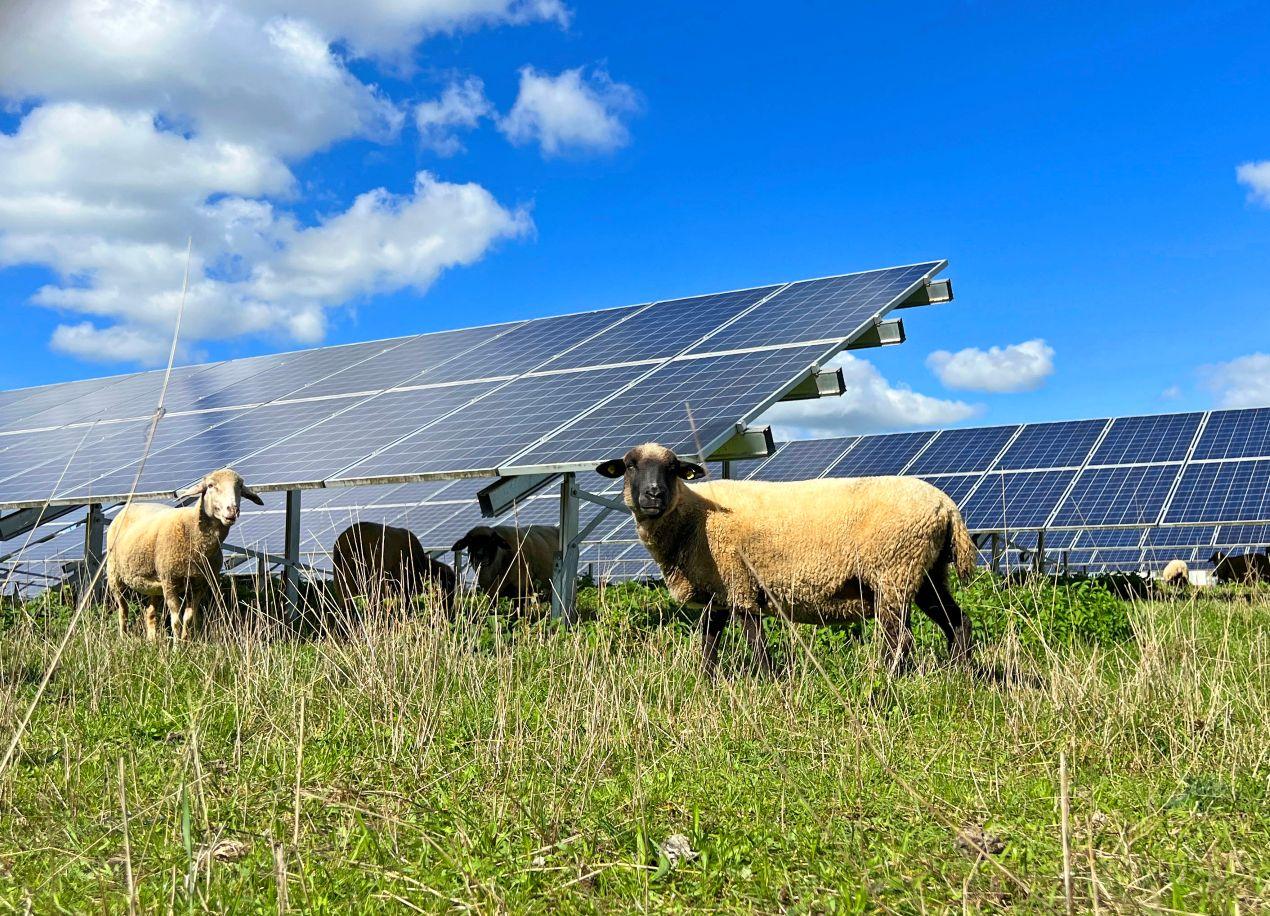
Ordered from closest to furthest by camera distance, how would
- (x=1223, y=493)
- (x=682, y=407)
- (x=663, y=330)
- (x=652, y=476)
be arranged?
(x=652, y=476) < (x=682, y=407) < (x=663, y=330) < (x=1223, y=493)

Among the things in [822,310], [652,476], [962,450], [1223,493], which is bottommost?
[1223,493]

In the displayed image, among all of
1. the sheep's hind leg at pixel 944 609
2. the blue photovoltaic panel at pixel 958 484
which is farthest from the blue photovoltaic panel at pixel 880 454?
the sheep's hind leg at pixel 944 609

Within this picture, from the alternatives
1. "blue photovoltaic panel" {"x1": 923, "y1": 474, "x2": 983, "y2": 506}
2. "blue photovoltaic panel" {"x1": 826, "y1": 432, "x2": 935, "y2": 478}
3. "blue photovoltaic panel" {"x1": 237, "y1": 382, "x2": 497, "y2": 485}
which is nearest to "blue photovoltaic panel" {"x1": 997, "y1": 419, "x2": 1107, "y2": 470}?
"blue photovoltaic panel" {"x1": 923, "y1": 474, "x2": 983, "y2": 506}

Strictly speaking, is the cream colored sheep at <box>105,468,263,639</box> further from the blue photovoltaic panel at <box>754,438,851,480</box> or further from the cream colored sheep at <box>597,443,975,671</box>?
the blue photovoltaic panel at <box>754,438,851,480</box>

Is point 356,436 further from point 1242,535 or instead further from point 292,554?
point 1242,535

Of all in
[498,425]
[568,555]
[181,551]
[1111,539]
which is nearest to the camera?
[568,555]

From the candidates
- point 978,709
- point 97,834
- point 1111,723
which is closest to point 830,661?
point 978,709

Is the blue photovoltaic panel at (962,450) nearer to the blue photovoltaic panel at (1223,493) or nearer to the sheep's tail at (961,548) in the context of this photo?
the blue photovoltaic panel at (1223,493)

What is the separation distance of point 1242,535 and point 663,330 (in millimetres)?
17498

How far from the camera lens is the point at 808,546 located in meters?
8.29

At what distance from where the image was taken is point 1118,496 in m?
22.2

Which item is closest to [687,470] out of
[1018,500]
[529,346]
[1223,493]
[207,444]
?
[529,346]

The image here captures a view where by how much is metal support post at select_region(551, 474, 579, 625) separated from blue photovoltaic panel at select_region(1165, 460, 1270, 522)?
14729 millimetres

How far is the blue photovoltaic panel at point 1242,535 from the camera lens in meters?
24.1
